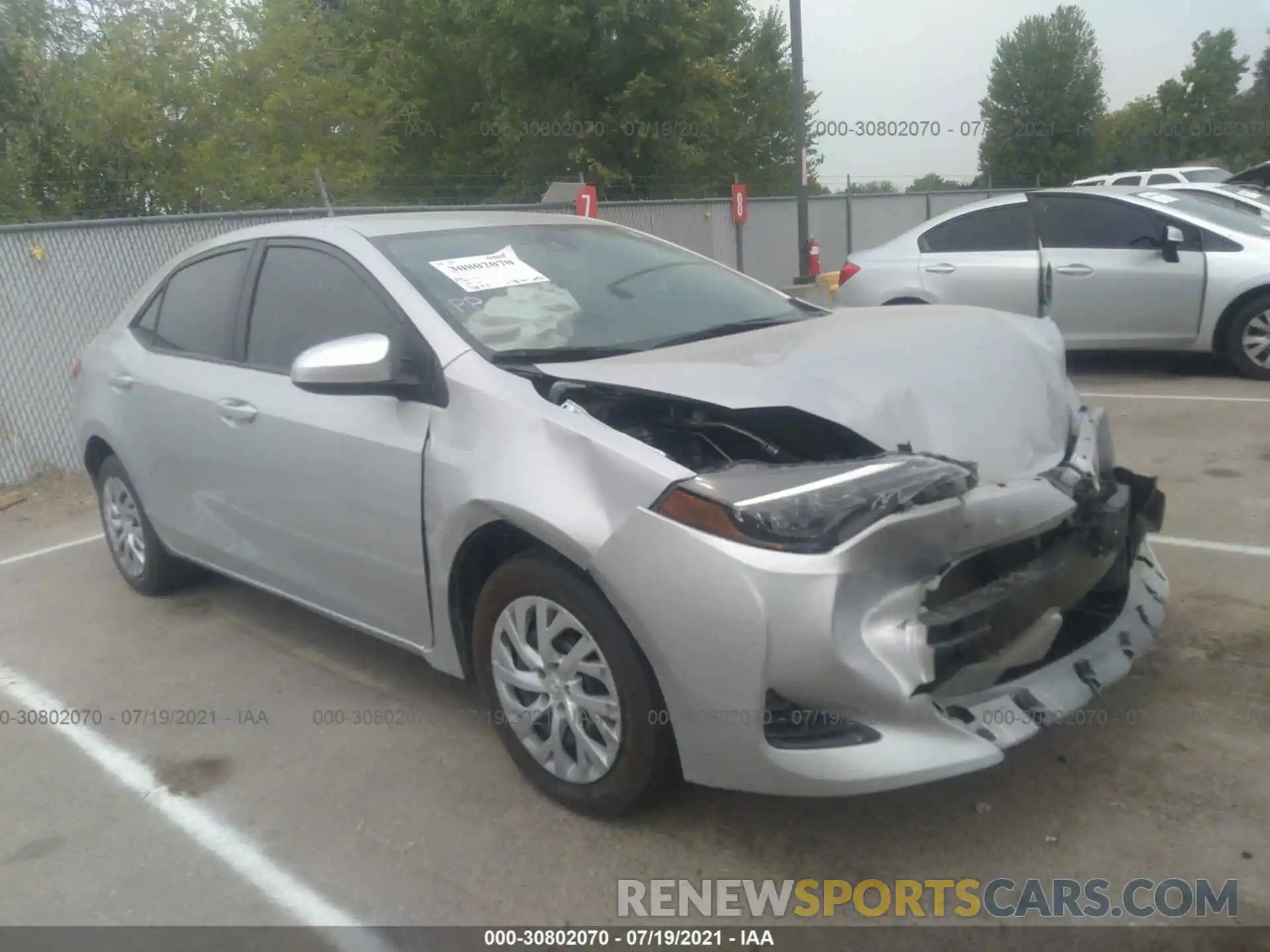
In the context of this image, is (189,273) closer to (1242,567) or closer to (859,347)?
(859,347)

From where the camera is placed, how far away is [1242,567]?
4520mm

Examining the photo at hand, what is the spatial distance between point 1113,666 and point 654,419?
55.4 inches

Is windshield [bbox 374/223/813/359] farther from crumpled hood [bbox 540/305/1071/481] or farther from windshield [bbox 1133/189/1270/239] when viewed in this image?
windshield [bbox 1133/189/1270/239]

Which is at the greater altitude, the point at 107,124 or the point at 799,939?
the point at 107,124

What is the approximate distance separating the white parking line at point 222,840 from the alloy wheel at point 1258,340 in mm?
7695

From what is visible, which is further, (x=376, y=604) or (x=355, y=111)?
(x=355, y=111)

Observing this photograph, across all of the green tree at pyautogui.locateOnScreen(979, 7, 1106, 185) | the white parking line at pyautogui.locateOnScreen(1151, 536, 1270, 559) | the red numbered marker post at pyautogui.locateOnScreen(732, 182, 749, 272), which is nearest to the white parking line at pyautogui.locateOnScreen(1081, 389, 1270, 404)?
the white parking line at pyautogui.locateOnScreen(1151, 536, 1270, 559)

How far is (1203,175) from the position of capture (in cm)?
2523

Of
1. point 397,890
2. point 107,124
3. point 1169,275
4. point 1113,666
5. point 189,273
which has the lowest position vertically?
Result: point 397,890

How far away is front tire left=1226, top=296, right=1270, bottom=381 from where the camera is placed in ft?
26.6

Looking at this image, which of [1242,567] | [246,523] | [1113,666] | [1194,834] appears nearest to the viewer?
[1194,834]

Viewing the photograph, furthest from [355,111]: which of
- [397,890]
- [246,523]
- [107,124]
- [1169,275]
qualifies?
[397,890]

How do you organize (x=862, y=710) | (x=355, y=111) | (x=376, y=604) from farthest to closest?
(x=355, y=111), (x=376, y=604), (x=862, y=710)

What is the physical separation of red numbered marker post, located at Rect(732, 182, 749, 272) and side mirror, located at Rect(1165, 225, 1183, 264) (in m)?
8.03
